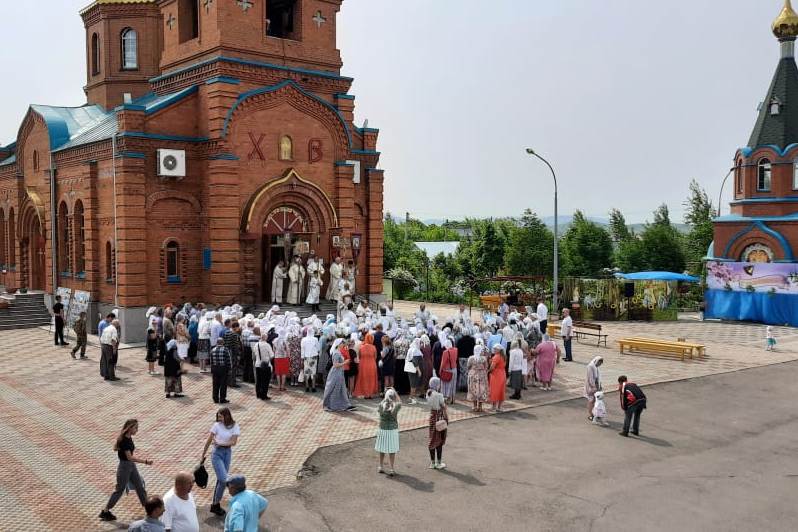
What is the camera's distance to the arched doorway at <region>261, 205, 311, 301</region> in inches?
1021

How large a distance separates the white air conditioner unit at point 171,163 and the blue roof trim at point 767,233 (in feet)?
79.5

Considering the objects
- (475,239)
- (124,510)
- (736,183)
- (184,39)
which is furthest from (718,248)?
(124,510)

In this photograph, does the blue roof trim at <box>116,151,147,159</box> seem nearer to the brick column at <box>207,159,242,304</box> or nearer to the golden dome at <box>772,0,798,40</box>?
the brick column at <box>207,159,242,304</box>

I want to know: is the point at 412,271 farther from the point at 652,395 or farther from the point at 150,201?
the point at 652,395

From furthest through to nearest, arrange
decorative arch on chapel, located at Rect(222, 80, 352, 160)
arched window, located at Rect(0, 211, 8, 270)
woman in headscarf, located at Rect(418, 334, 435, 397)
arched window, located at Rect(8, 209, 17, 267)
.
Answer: arched window, located at Rect(0, 211, 8, 270), arched window, located at Rect(8, 209, 17, 267), decorative arch on chapel, located at Rect(222, 80, 352, 160), woman in headscarf, located at Rect(418, 334, 435, 397)

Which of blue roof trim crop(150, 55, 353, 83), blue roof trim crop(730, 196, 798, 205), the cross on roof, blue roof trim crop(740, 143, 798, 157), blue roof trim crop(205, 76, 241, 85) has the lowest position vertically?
A: blue roof trim crop(730, 196, 798, 205)

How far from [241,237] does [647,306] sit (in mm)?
18652

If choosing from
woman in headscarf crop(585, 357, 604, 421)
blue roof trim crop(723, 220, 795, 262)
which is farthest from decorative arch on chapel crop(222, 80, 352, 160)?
blue roof trim crop(723, 220, 795, 262)

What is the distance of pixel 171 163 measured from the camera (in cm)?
2428

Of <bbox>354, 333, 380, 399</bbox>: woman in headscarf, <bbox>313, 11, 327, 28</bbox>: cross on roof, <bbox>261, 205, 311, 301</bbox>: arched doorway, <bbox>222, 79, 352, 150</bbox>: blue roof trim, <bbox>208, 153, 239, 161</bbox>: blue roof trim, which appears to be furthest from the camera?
<bbox>313, 11, 327, 28</bbox>: cross on roof

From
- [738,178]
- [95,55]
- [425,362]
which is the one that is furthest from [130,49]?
[738,178]

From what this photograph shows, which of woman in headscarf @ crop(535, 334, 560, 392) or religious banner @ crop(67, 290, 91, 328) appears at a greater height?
religious banner @ crop(67, 290, 91, 328)

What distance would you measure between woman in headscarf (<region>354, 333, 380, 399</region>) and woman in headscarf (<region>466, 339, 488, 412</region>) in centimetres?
225

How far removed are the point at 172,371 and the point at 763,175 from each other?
2885 centimetres
